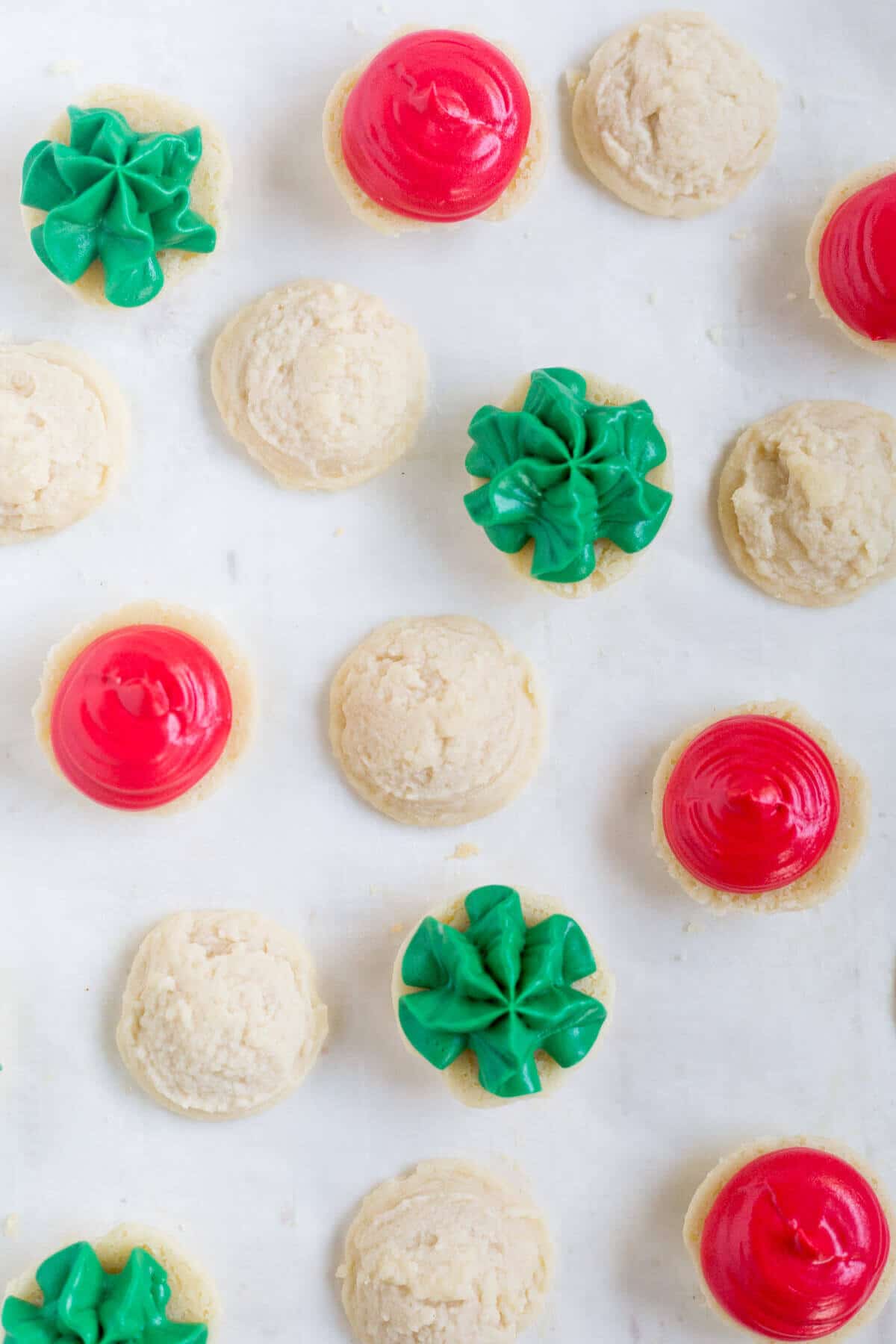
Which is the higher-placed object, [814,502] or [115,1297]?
[814,502]

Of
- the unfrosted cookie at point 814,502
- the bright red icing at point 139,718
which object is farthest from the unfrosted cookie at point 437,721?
the unfrosted cookie at point 814,502

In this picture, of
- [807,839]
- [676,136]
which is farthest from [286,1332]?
[676,136]

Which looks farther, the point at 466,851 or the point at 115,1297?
the point at 466,851

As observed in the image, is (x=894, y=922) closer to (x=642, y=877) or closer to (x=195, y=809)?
(x=642, y=877)

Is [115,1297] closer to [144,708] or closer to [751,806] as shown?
[144,708]

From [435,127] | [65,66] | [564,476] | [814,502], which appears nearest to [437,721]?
[564,476]
